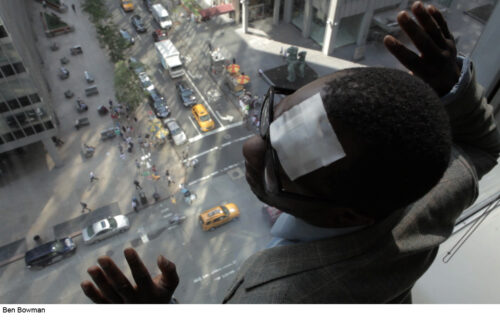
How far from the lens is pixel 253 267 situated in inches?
43.5

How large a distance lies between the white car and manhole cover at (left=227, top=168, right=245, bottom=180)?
2409mm

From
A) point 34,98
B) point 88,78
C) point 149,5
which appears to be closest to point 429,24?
point 34,98

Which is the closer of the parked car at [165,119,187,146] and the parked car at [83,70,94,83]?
the parked car at [165,119,187,146]

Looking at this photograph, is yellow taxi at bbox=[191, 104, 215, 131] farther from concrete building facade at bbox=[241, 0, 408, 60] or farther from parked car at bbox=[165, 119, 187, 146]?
concrete building facade at bbox=[241, 0, 408, 60]

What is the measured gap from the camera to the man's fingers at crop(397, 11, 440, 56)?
50.4 inches

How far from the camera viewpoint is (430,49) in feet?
4.27

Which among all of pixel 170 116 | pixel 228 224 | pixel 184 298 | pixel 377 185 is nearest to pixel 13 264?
pixel 184 298

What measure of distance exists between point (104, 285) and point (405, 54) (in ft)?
4.37

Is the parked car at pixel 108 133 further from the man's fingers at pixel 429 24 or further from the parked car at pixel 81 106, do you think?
the man's fingers at pixel 429 24

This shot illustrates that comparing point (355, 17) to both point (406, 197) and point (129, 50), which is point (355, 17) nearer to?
point (129, 50)

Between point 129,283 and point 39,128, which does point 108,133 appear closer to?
point 39,128

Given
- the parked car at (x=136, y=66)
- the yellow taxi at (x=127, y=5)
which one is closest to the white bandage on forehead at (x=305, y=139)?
the parked car at (x=136, y=66)

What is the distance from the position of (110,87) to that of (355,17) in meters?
8.28

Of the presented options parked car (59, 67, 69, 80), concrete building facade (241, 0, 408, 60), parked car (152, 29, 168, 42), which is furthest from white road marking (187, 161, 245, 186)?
parked car (152, 29, 168, 42)
